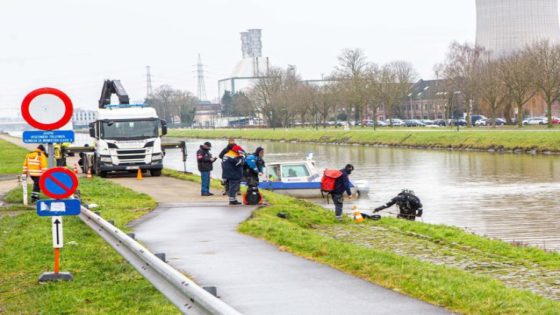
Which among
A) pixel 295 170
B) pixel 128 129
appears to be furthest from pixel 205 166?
pixel 128 129

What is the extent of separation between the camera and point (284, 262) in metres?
12.9

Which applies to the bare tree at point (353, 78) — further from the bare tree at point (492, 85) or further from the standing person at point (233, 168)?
the standing person at point (233, 168)

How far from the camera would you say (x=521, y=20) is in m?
105

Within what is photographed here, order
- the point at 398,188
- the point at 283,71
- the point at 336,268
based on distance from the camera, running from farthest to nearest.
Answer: the point at 283,71, the point at 398,188, the point at 336,268

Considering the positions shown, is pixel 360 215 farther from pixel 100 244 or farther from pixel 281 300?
pixel 281 300

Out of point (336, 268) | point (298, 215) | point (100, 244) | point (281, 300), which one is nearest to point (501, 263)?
point (336, 268)

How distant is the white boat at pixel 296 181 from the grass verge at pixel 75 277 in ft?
52.0

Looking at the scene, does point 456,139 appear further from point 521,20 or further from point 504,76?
point 521,20

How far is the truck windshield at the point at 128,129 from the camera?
3916cm

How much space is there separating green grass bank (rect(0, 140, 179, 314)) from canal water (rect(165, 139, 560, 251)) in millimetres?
9955

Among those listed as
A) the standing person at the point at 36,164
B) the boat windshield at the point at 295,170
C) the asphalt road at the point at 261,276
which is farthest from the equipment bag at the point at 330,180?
the boat windshield at the point at 295,170

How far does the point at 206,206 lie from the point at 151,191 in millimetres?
7297

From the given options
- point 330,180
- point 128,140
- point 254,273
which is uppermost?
point 128,140

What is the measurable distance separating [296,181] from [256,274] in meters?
23.8
